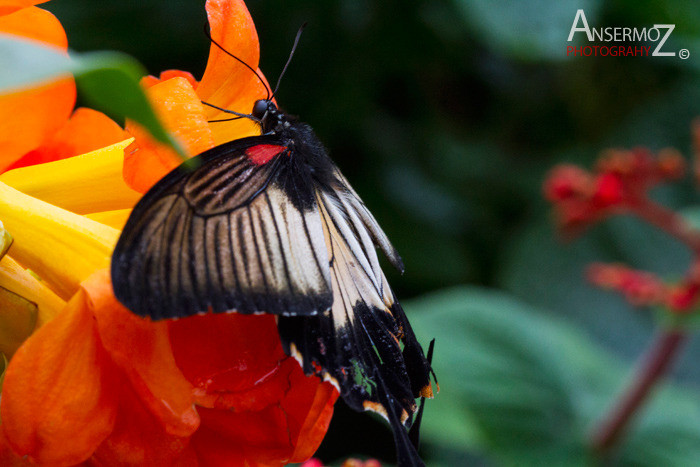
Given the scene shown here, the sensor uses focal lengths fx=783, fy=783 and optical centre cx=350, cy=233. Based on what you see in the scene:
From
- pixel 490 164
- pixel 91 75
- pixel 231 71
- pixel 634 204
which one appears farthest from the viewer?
pixel 490 164

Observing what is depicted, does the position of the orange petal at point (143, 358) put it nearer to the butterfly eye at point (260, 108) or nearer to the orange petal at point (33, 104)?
the orange petal at point (33, 104)

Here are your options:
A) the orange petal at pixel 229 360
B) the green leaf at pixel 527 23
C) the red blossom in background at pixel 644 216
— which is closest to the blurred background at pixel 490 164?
the green leaf at pixel 527 23

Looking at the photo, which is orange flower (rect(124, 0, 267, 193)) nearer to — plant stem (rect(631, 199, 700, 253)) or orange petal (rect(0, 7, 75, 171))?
orange petal (rect(0, 7, 75, 171))

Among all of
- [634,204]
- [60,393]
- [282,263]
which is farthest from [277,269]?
[634,204]

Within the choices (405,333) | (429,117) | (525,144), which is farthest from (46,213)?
(525,144)

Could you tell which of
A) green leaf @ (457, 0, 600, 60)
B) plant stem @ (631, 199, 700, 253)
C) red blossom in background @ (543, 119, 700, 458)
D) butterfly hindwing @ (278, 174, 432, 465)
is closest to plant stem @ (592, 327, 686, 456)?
red blossom in background @ (543, 119, 700, 458)

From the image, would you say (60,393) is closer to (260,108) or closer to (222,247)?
(222,247)

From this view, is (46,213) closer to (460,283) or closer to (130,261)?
(130,261)
